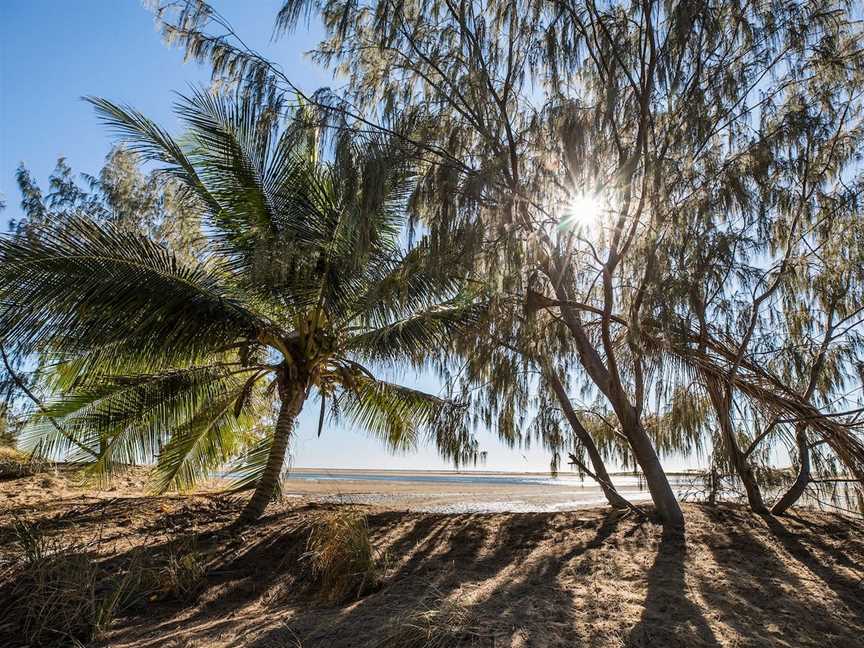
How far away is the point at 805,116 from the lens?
504cm

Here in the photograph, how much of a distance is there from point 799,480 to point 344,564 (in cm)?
496

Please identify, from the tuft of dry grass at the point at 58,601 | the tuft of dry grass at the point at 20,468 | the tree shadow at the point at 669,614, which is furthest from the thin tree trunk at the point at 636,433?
the tuft of dry grass at the point at 20,468

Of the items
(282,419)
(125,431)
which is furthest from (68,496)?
(282,419)

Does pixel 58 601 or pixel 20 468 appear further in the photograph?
pixel 20 468

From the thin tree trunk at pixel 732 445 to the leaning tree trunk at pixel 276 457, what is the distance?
17.2ft

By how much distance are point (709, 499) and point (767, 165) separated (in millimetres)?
3767

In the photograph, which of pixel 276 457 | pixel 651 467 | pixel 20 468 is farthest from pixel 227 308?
pixel 20 468

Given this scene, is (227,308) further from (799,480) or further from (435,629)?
(799,480)

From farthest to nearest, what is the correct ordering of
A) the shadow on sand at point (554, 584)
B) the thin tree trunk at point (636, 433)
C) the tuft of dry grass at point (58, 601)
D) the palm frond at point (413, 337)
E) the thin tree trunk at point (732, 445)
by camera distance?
the palm frond at point (413, 337)
the thin tree trunk at point (732, 445)
the thin tree trunk at point (636, 433)
the tuft of dry grass at point (58, 601)
the shadow on sand at point (554, 584)

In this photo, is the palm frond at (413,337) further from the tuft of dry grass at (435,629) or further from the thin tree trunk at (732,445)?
the tuft of dry grass at (435,629)

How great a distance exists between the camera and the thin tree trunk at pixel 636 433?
5.53m

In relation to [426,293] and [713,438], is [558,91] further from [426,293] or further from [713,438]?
[713,438]

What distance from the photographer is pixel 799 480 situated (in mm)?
5910

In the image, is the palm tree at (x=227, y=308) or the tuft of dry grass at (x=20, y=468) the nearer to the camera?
the palm tree at (x=227, y=308)
